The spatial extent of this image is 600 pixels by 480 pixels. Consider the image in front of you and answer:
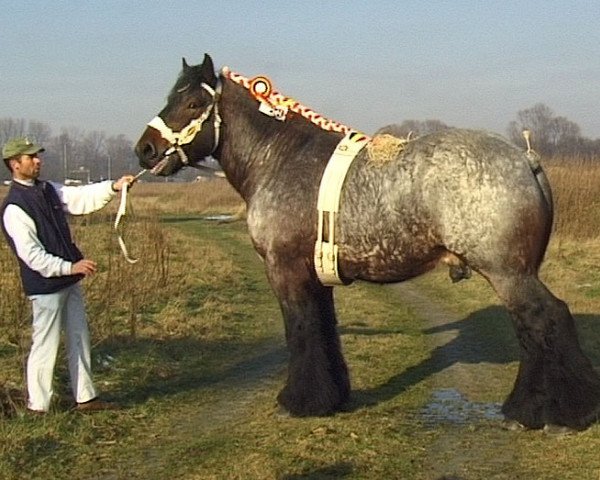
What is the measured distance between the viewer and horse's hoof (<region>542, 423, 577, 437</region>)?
5613 mm

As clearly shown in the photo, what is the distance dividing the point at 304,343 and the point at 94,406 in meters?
1.70

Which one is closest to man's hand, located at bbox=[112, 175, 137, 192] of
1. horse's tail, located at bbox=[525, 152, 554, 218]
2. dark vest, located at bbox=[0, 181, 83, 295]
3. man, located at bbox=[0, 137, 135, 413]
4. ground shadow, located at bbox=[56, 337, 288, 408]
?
man, located at bbox=[0, 137, 135, 413]

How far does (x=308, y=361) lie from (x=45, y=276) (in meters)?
1.99

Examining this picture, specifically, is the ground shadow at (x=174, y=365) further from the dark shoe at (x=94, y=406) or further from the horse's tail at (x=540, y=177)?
the horse's tail at (x=540, y=177)

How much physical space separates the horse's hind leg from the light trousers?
10.1 feet

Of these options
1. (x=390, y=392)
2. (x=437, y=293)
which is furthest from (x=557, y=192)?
(x=390, y=392)

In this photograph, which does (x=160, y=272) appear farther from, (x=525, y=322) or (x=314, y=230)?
(x=525, y=322)

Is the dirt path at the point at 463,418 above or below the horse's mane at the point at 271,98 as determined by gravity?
below

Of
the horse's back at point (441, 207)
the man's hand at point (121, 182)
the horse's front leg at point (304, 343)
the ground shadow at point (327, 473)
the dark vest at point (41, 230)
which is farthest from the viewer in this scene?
the man's hand at point (121, 182)

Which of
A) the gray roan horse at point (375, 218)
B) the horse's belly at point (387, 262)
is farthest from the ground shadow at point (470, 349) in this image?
the horse's belly at point (387, 262)

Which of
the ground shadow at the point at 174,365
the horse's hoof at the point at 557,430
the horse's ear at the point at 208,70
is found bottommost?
the ground shadow at the point at 174,365

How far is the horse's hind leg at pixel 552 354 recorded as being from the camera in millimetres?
5613

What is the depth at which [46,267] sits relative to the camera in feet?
19.5

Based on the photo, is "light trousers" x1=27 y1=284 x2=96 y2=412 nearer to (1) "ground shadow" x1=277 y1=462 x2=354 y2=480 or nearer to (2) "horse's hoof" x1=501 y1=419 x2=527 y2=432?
(1) "ground shadow" x1=277 y1=462 x2=354 y2=480
